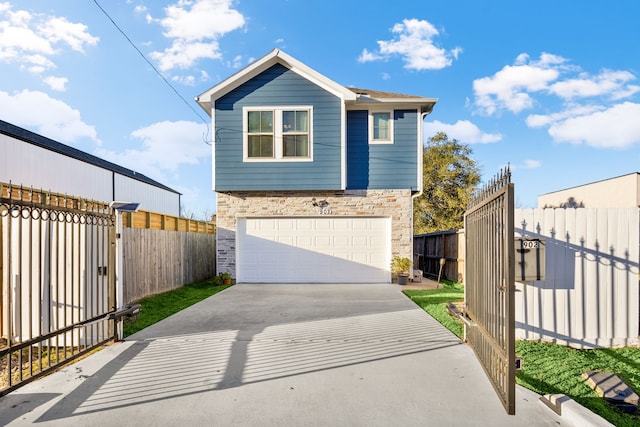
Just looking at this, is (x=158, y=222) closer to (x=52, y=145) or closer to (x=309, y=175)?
(x=309, y=175)

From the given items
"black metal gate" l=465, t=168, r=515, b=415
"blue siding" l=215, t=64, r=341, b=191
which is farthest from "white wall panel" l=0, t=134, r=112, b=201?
"black metal gate" l=465, t=168, r=515, b=415

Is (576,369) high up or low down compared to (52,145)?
down

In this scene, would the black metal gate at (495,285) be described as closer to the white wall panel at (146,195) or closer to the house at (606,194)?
the house at (606,194)

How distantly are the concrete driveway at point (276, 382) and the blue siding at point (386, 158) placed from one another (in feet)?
18.4

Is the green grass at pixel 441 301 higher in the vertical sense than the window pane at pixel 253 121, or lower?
lower

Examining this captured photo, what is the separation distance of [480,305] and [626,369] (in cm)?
186

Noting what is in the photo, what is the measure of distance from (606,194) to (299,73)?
18467 millimetres

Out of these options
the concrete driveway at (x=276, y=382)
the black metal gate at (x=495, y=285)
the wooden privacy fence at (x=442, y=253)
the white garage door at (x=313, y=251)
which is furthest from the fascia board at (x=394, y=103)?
the concrete driveway at (x=276, y=382)

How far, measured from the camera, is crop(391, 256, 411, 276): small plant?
9.77m

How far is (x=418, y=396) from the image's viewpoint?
2.91 m

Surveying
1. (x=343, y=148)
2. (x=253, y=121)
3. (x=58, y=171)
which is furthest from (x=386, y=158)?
(x=58, y=171)

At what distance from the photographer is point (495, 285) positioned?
9.55 feet

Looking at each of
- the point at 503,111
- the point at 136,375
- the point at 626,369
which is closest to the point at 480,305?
the point at 626,369

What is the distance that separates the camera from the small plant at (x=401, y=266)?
9766mm
